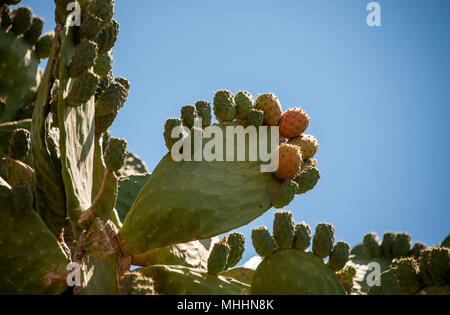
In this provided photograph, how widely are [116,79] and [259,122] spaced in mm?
678

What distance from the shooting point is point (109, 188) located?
1.93m

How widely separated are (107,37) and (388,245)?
1566mm

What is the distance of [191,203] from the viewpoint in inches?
74.5

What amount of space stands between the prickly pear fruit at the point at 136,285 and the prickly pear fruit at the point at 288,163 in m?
0.75

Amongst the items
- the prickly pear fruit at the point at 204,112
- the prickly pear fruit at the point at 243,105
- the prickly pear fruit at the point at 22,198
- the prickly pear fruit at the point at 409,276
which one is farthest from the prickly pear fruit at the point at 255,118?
the prickly pear fruit at the point at 22,198

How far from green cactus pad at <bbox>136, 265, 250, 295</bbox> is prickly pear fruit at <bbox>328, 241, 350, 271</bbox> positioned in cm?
36

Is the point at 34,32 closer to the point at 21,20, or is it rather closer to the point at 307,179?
the point at 21,20

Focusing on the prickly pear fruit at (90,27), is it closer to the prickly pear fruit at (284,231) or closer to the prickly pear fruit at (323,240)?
the prickly pear fruit at (284,231)

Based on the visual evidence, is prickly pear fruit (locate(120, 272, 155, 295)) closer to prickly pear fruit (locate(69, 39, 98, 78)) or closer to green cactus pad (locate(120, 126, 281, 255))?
green cactus pad (locate(120, 126, 281, 255))

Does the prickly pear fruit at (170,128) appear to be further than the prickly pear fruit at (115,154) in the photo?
Yes

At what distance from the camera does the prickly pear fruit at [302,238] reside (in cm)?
177

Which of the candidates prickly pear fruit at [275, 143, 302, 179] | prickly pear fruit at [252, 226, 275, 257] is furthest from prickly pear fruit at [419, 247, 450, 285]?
prickly pear fruit at [275, 143, 302, 179]
